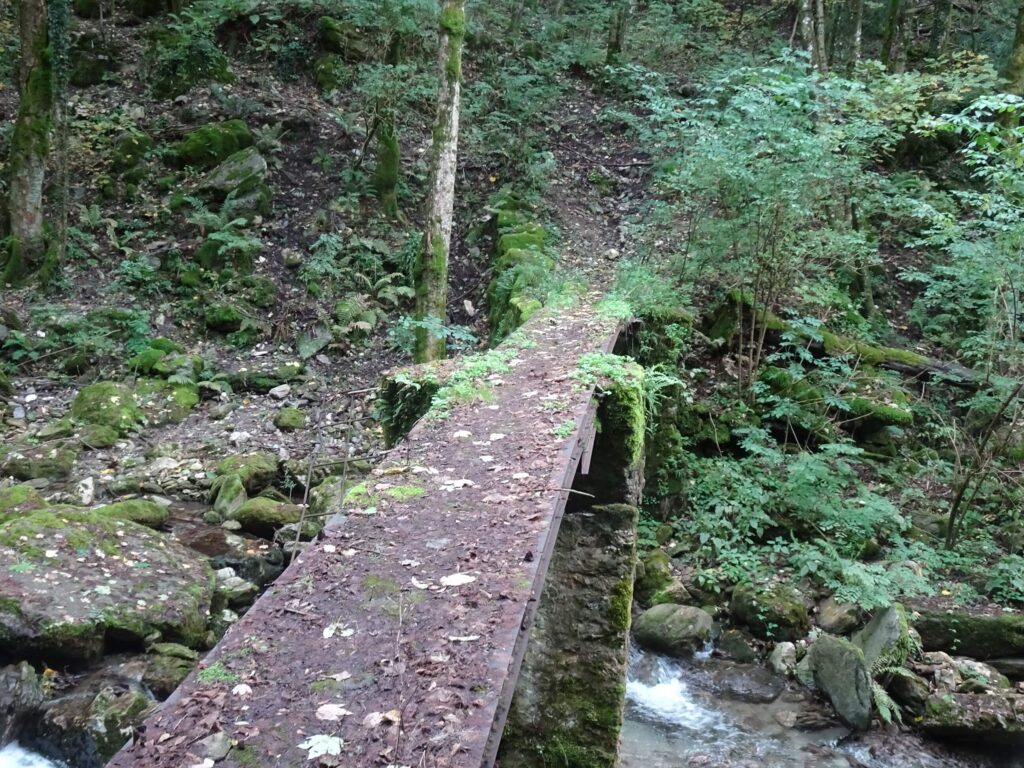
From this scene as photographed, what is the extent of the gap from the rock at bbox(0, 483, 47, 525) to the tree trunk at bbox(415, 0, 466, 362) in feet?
14.3

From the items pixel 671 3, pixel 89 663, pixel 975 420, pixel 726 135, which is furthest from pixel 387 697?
pixel 671 3

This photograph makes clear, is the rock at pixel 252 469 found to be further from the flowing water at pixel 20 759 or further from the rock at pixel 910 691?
the rock at pixel 910 691

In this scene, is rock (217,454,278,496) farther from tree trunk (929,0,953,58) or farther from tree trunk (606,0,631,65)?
tree trunk (929,0,953,58)

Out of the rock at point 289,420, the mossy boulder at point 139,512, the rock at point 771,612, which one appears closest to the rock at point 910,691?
the rock at point 771,612

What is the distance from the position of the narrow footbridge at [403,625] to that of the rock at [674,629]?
3408 millimetres

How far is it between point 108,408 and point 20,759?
5.49m

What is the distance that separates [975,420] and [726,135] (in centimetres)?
527

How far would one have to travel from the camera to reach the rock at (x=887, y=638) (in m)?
6.80

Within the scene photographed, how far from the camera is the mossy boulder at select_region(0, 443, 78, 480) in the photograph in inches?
328

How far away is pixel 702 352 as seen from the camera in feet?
36.3

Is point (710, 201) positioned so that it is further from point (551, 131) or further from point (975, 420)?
point (551, 131)

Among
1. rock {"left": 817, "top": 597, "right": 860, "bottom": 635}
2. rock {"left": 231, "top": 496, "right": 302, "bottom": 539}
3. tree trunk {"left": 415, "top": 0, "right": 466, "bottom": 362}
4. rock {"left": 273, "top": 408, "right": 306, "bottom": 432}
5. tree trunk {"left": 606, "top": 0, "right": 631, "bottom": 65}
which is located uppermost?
tree trunk {"left": 606, "top": 0, "right": 631, "bottom": 65}

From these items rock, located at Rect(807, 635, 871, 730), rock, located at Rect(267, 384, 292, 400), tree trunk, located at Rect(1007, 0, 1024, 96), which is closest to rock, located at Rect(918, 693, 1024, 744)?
rock, located at Rect(807, 635, 871, 730)

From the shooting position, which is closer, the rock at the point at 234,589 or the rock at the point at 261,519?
the rock at the point at 234,589
